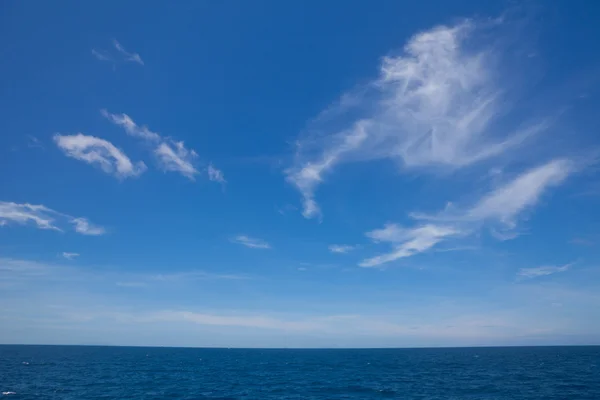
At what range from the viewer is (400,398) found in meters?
64.1

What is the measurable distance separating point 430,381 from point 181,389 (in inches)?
2194

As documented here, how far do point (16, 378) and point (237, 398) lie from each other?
197ft

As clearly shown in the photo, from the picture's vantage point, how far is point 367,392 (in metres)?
70.9

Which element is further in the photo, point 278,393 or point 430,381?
point 430,381

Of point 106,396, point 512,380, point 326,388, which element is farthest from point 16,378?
point 512,380

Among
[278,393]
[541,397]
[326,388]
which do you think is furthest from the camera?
[326,388]

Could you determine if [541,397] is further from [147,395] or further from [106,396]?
[106,396]

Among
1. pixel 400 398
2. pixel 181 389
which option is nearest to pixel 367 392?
pixel 400 398

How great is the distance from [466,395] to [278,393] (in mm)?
34269

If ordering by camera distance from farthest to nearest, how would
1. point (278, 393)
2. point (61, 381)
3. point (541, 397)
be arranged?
1. point (61, 381)
2. point (278, 393)
3. point (541, 397)

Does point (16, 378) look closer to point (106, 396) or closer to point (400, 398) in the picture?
point (106, 396)

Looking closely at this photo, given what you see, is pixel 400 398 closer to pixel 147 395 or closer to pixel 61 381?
pixel 147 395

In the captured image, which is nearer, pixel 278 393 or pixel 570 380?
pixel 278 393

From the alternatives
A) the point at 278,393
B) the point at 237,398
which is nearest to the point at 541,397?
the point at 278,393
